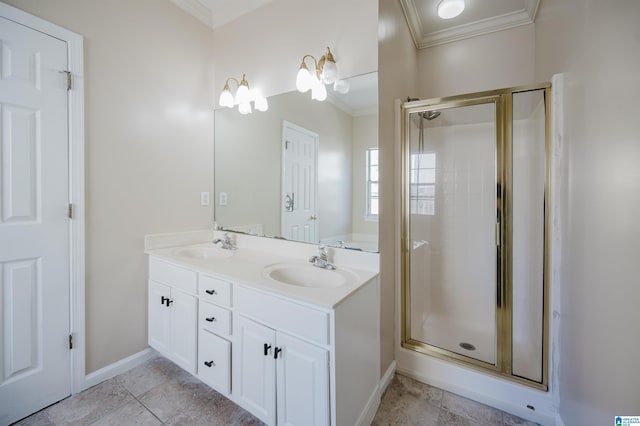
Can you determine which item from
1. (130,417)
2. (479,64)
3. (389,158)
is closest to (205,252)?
(130,417)

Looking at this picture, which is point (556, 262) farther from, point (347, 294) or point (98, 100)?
point (98, 100)

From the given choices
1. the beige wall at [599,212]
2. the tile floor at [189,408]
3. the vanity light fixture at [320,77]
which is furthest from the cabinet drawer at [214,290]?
the beige wall at [599,212]

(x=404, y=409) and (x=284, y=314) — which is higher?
(x=284, y=314)

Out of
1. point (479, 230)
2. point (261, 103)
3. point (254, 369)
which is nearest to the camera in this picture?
point (254, 369)

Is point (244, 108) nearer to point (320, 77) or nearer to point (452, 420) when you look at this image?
point (320, 77)

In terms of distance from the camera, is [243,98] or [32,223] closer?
[32,223]

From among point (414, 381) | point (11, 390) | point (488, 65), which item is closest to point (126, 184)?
point (11, 390)

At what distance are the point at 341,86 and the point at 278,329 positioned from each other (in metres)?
1.46

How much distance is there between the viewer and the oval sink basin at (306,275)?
57.3 inches

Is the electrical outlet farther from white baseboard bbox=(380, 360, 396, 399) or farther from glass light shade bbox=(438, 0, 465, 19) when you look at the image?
glass light shade bbox=(438, 0, 465, 19)

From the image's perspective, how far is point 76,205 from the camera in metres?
1.54

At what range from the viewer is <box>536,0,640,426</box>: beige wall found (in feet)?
2.63

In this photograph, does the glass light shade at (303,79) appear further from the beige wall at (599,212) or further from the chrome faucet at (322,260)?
the beige wall at (599,212)

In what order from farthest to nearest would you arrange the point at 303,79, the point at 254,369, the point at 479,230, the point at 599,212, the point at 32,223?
the point at 479,230
the point at 303,79
the point at 32,223
the point at 254,369
the point at 599,212
